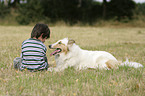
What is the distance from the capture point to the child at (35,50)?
14.1 feet

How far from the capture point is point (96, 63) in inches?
195

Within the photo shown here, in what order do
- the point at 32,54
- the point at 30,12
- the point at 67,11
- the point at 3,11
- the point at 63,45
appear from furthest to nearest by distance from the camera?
the point at 3,11
the point at 67,11
the point at 30,12
the point at 63,45
the point at 32,54

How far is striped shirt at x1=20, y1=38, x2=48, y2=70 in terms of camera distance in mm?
4297

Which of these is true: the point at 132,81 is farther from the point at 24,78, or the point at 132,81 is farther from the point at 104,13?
the point at 104,13

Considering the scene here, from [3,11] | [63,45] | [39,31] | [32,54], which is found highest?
[3,11]

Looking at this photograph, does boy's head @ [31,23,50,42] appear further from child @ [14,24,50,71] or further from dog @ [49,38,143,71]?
dog @ [49,38,143,71]

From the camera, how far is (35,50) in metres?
4.32

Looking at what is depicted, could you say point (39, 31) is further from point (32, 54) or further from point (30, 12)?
point (30, 12)

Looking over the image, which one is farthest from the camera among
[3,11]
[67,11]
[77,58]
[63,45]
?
[3,11]

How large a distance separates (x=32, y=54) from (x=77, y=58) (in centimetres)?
118

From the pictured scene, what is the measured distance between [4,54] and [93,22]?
18721 millimetres

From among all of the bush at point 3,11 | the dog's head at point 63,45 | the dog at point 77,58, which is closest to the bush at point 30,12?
the bush at point 3,11

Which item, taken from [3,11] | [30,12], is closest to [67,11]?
[30,12]

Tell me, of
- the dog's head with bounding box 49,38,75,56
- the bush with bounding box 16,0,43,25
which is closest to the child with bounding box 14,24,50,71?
the dog's head with bounding box 49,38,75,56
